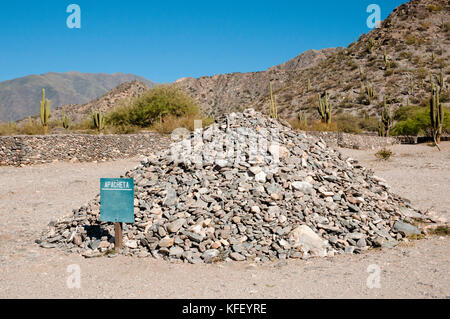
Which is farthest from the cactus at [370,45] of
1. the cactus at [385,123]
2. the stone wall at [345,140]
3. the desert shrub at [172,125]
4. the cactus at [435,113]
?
the desert shrub at [172,125]

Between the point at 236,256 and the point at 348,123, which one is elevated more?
the point at 348,123

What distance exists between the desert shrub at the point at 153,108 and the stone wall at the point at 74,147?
4.52m

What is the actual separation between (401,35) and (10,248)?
4285 cm

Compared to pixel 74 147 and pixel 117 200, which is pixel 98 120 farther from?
pixel 117 200

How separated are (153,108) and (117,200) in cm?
1741

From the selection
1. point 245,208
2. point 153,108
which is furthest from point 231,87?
point 245,208

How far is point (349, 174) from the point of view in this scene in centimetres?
669

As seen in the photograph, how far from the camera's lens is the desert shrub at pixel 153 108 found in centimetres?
2152

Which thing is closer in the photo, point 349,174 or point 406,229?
point 406,229

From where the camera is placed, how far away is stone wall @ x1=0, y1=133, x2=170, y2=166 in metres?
13.6

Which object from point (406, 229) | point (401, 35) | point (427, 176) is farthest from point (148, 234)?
point (401, 35)

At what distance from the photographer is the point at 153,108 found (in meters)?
21.5

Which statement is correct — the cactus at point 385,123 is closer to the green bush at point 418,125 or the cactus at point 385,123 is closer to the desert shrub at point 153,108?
the green bush at point 418,125

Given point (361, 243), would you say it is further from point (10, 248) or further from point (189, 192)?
point (10, 248)
